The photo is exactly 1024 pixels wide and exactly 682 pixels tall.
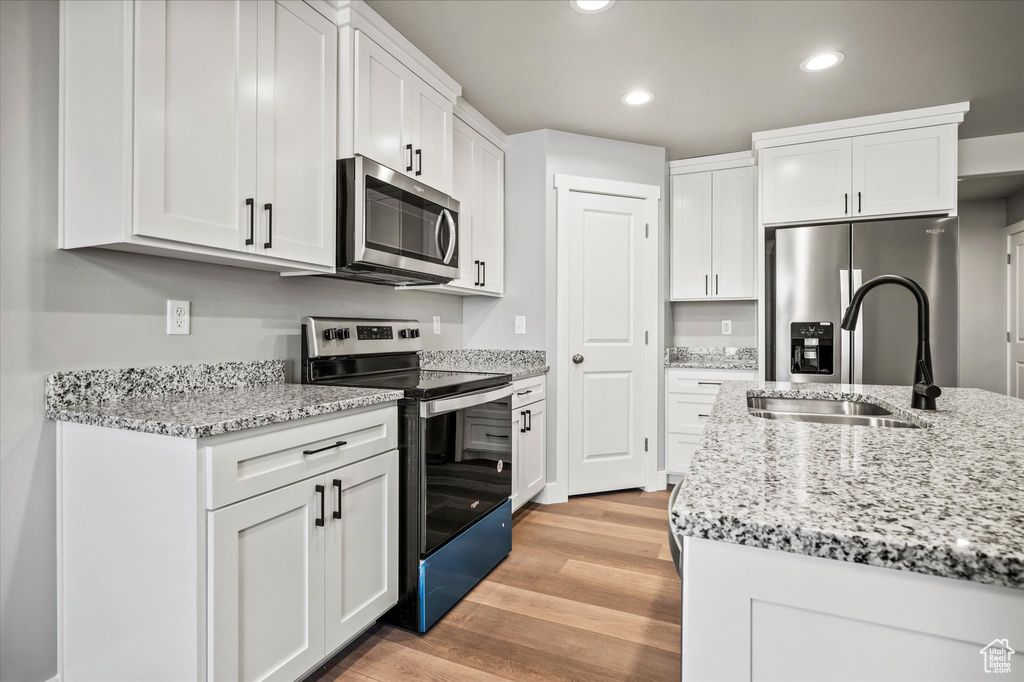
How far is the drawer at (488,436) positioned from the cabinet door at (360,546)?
401mm

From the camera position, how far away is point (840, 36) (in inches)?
91.4

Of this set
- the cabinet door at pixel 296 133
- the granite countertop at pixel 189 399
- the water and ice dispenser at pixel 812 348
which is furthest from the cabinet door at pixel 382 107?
the water and ice dispenser at pixel 812 348

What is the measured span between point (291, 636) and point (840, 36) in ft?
10.2

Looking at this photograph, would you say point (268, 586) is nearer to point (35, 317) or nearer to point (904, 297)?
point (35, 317)

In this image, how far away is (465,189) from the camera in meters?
3.05

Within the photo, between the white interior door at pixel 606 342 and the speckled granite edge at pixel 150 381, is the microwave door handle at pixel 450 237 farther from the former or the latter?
the white interior door at pixel 606 342

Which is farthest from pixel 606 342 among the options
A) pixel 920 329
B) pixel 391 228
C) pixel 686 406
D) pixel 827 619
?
pixel 827 619

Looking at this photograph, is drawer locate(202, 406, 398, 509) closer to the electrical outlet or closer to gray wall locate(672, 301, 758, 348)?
the electrical outlet

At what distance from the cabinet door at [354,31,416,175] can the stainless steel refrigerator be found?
240 centimetres

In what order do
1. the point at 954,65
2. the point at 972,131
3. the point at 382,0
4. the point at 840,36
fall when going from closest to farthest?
the point at 382,0 < the point at 840,36 < the point at 954,65 < the point at 972,131

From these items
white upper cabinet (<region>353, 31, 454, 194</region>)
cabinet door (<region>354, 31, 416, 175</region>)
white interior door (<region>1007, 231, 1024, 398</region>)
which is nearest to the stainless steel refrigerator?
white interior door (<region>1007, 231, 1024, 398</region>)

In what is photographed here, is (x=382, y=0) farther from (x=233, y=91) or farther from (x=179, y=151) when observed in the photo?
(x=179, y=151)

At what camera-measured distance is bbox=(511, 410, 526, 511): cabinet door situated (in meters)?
2.84

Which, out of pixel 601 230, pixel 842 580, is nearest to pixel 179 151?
pixel 842 580
